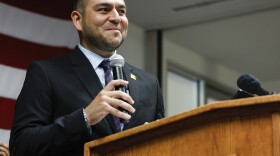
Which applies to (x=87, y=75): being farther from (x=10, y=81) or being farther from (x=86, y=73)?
(x=10, y=81)

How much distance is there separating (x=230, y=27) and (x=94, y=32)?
14.0 feet

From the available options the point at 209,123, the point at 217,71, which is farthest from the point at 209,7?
the point at 209,123

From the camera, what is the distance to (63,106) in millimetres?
2123

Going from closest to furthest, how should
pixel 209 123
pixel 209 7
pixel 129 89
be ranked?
pixel 209 123 < pixel 129 89 < pixel 209 7

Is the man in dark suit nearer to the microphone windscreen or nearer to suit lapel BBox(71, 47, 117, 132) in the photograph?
suit lapel BBox(71, 47, 117, 132)

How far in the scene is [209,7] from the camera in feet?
18.7

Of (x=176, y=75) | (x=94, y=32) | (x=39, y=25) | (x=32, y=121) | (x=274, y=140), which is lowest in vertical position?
(x=274, y=140)

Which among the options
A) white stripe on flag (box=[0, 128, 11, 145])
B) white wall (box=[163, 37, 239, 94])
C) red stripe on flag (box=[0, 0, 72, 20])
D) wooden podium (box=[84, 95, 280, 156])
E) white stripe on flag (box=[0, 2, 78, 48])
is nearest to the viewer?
wooden podium (box=[84, 95, 280, 156])

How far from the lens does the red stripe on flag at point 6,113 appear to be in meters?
4.21

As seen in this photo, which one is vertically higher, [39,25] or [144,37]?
[144,37]

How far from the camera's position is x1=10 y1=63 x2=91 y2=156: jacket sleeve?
1910 millimetres

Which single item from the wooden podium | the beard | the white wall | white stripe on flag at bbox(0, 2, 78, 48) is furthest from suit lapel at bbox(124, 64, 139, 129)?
the white wall

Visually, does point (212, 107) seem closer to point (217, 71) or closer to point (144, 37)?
point (144, 37)

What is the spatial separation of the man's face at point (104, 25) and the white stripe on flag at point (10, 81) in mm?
2038
